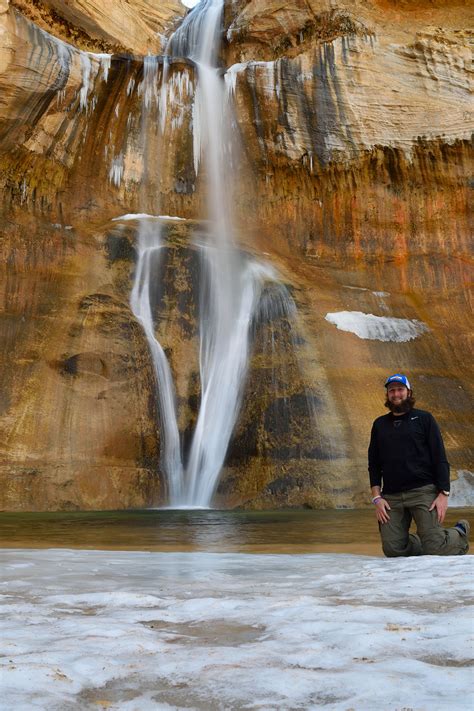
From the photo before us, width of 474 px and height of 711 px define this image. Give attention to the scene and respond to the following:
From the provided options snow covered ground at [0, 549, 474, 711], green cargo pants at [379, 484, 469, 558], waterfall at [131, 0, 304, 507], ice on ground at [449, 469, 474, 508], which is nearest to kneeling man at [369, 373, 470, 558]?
green cargo pants at [379, 484, 469, 558]

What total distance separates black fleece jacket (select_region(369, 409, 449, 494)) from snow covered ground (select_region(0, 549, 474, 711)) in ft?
4.28

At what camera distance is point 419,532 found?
571cm

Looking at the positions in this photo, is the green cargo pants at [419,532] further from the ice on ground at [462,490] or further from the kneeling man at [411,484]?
the ice on ground at [462,490]

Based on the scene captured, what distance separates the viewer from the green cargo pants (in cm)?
557

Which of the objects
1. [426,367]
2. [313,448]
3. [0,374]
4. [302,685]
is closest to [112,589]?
[302,685]

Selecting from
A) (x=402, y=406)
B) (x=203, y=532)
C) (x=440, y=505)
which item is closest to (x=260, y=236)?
(x=203, y=532)

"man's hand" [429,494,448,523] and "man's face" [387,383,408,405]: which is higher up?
"man's face" [387,383,408,405]

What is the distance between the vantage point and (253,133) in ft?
67.6

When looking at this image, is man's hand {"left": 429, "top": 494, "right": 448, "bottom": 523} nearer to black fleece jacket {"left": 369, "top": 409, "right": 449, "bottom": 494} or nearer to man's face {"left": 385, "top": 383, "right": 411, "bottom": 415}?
black fleece jacket {"left": 369, "top": 409, "right": 449, "bottom": 494}

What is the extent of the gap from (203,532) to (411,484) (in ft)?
10.2

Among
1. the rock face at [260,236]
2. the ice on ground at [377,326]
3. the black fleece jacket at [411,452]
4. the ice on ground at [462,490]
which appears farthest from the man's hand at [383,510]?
the ice on ground at [377,326]

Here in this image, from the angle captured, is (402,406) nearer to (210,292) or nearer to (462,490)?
(462,490)

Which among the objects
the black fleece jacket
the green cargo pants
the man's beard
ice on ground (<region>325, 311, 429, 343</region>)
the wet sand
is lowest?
the wet sand

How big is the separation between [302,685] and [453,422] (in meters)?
13.9
